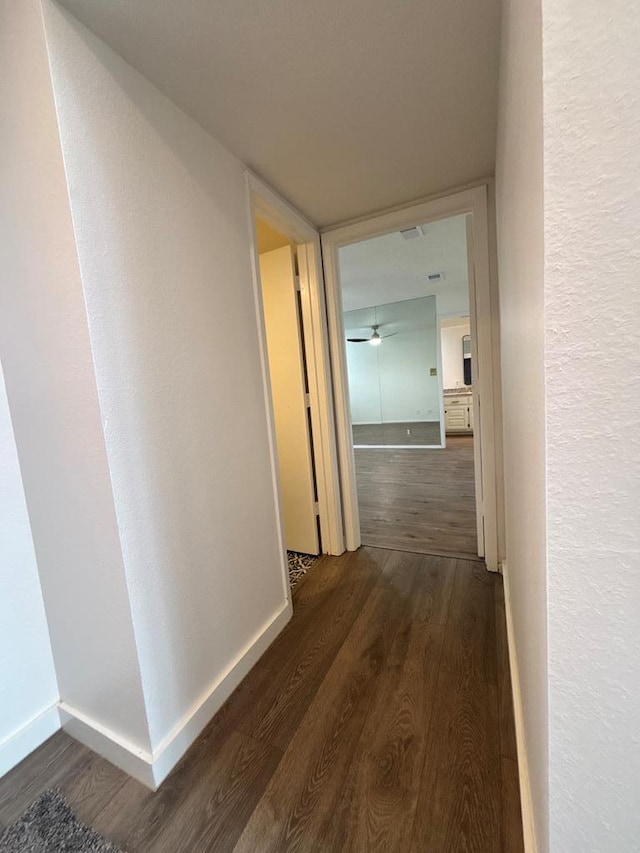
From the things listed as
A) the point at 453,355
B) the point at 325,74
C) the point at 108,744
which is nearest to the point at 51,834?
the point at 108,744

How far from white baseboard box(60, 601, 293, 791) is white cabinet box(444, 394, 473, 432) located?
6098 mm

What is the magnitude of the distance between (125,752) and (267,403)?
1.39m

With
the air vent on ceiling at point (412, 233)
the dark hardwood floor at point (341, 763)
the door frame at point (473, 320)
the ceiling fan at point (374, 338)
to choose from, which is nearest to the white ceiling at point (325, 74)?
the door frame at point (473, 320)

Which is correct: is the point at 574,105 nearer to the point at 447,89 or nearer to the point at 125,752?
the point at 447,89

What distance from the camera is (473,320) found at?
2.02 m

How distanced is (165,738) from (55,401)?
1.16m

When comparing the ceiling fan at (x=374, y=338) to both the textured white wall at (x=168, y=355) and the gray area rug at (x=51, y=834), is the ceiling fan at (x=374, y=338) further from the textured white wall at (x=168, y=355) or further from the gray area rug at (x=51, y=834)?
the gray area rug at (x=51, y=834)

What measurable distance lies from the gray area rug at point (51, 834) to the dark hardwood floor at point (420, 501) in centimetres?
194

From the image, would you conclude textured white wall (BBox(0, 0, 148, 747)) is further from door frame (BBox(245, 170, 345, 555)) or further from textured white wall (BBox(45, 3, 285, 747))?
door frame (BBox(245, 170, 345, 555))

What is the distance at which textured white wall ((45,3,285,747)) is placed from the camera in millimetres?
958

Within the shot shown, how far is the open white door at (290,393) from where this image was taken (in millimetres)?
2254

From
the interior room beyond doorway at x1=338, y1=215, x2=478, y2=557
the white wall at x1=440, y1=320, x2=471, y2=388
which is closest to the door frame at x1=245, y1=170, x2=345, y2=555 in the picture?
the interior room beyond doorway at x1=338, y1=215, x2=478, y2=557

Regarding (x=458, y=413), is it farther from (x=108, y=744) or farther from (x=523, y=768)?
(x=108, y=744)

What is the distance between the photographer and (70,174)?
896mm
